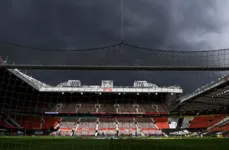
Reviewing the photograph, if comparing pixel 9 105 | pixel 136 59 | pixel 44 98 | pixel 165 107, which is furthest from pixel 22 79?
pixel 165 107

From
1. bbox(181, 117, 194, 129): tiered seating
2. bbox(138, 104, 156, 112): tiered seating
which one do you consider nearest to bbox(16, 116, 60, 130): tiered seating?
bbox(138, 104, 156, 112): tiered seating

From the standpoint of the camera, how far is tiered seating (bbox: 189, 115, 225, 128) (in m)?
39.3

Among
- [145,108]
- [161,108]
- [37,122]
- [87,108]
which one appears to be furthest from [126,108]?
[37,122]

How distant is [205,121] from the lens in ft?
135

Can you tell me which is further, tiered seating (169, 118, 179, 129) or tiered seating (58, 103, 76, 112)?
tiered seating (169, 118, 179, 129)

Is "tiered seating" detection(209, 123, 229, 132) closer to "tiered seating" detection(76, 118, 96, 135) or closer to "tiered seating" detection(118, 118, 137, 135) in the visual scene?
"tiered seating" detection(118, 118, 137, 135)

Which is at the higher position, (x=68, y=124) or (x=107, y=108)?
(x=107, y=108)

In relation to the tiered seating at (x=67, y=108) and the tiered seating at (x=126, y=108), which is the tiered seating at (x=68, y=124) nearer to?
the tiered seating at (x=67, y=108)

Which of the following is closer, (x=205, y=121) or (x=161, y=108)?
(x=205, y=121)

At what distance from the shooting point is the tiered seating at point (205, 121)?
39.3 m

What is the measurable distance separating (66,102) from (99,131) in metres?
7.33

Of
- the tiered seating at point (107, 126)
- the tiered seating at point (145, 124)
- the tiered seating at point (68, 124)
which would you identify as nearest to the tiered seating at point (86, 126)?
the tiered seating at point (68, 124)

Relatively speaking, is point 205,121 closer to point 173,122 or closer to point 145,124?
point 173,122

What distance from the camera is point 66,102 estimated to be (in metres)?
41.6
